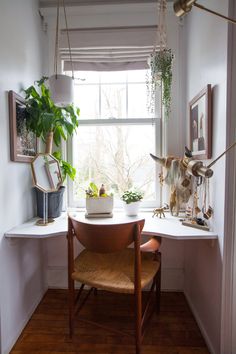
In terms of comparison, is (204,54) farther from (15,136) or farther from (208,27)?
(15,136)

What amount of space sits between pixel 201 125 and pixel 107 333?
154 centimetres

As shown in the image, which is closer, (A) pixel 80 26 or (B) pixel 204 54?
(B) pixel 204 54

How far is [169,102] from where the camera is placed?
1.83 m

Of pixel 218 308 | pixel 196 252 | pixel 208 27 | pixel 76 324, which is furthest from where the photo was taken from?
pixel 196 252

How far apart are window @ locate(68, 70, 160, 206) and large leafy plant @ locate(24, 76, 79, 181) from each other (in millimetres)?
245

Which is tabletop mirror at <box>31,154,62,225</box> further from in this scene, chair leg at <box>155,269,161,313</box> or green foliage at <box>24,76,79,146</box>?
chair leg at <box>155,269,161,313</box>

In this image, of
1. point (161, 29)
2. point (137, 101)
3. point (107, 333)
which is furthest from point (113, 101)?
point (107, 333)

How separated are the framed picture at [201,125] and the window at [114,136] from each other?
421mm

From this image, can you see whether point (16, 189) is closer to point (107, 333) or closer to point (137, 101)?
point (107, 333)

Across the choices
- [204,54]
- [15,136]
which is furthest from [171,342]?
[204,54]

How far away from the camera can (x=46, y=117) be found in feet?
5.15

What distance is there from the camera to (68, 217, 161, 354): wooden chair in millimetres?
1174

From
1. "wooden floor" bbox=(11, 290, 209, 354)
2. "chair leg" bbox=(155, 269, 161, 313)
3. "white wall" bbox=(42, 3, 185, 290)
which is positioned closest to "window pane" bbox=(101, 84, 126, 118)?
"white wall" bbox=(42, 3, 185, 290)

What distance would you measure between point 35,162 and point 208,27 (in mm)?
1438
